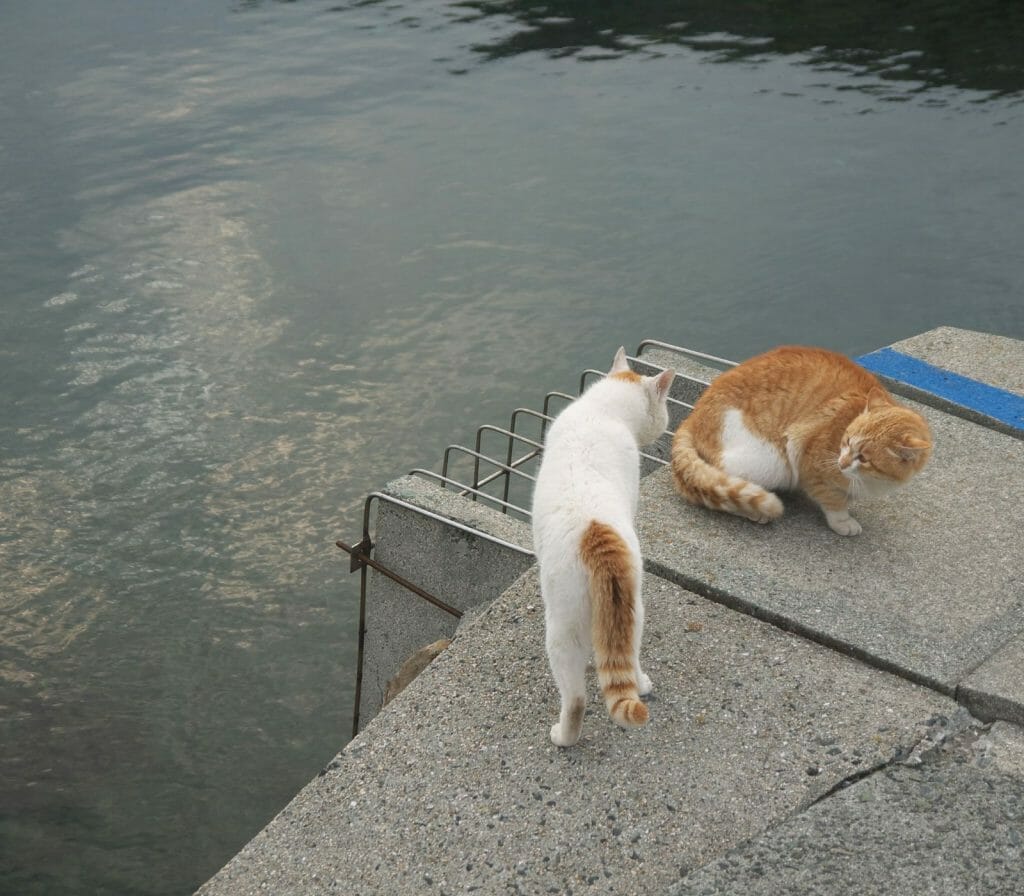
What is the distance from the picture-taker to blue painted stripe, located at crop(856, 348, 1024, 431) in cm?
542

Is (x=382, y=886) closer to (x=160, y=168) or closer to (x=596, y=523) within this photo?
(x=596, y=523)

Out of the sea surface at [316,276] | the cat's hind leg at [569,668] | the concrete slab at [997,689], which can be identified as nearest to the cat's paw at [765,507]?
the concrete slab at [997,689]

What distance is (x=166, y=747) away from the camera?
6258 mm

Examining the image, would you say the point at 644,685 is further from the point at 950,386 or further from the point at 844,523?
the point at 950,386

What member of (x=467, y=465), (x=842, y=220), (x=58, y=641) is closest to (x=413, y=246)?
(x=467, y=465)

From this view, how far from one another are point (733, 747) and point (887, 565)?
3.91 ft

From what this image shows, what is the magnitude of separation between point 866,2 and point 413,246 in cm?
986

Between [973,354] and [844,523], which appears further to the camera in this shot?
[973,354]

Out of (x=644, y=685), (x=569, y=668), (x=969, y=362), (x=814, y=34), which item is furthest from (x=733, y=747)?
(x=814, y=34)

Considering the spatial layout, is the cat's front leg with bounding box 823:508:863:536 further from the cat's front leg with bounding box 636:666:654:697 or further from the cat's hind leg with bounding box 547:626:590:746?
the cat's hind leg with bounding box 547:626:590:746

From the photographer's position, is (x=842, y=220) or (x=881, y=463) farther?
Result: (x=842, y=220)

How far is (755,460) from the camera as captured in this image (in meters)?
4.46

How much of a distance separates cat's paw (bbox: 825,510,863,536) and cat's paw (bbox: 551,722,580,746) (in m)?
1.53

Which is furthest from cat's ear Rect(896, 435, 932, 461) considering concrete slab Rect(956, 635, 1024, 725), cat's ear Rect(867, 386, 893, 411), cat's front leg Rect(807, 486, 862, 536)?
concrete slab Rect(956, 635, 1024, 725)
